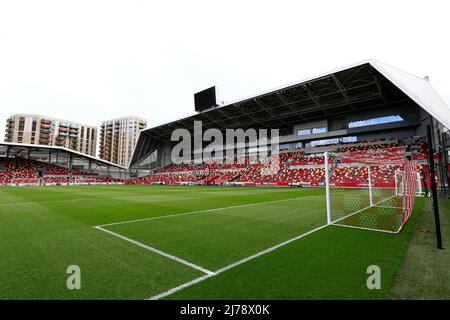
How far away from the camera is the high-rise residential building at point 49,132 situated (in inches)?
3396

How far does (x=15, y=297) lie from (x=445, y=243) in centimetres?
728

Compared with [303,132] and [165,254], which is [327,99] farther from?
[165,254]

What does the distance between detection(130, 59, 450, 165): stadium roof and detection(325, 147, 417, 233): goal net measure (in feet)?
17.1

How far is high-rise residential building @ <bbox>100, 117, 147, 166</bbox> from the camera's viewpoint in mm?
112312

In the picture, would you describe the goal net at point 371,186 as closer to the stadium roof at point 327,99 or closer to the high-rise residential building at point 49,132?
the stadium roof at point 327,99

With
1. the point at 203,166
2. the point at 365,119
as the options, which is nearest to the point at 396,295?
the point at 365,119

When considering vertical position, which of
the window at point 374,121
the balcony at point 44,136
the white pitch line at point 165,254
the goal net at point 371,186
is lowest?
the white pitch line at point 165,254

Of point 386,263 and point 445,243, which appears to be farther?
point 445,243

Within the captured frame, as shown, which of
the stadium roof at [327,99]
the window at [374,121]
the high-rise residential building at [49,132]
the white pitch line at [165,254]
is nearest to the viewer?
the white pitch line at [165,254]

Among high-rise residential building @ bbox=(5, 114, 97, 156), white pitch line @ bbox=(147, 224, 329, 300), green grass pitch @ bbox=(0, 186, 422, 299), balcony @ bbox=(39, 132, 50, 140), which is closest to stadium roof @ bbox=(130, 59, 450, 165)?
green grass pitch @ bbox=(0, 186, 422, 299)

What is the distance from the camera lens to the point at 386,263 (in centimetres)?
350

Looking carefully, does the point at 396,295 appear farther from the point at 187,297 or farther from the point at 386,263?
the point at 187,297

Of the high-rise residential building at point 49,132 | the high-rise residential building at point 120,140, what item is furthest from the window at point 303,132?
the high-rise residential building at point 49,132

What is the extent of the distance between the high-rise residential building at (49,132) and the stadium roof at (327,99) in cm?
7537
